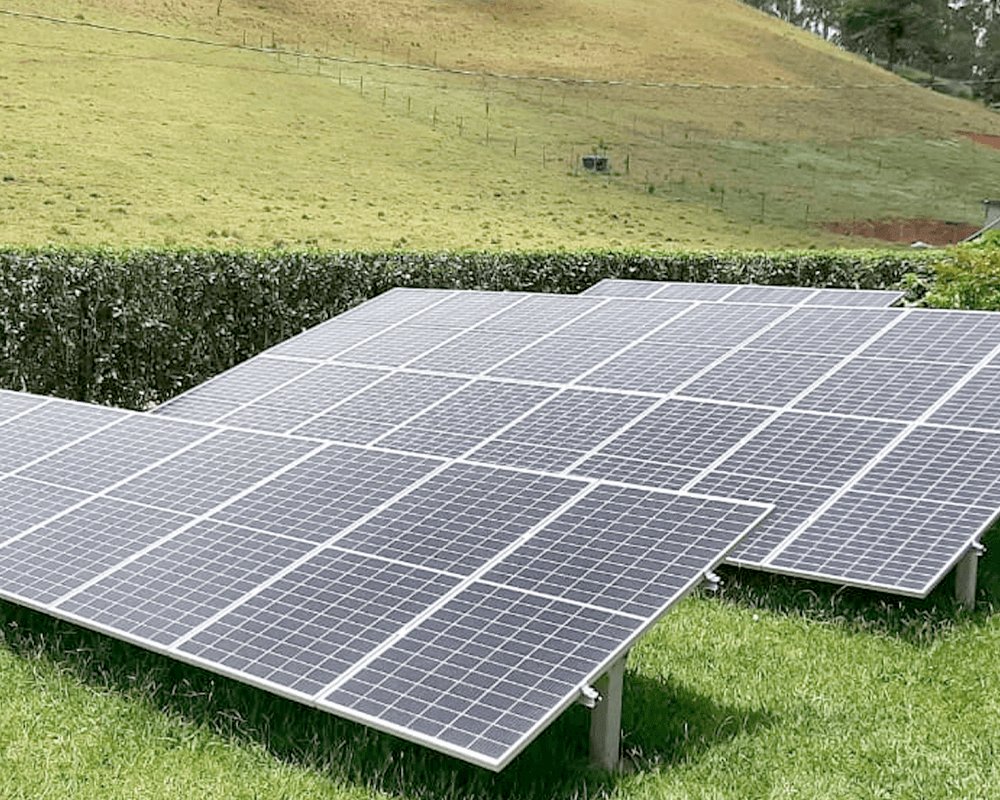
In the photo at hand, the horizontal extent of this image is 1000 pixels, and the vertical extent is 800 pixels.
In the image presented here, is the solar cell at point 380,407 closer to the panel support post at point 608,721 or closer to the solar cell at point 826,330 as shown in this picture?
the solar cell at point 826,330

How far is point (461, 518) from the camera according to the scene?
692cm

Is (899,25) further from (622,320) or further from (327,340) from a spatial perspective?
(327,340)

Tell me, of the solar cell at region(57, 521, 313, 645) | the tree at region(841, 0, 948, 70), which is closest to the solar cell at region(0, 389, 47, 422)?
the solar cell at region(57, 521, 313, 645)

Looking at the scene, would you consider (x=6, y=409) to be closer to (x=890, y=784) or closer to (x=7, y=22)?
(x=890, y=784)

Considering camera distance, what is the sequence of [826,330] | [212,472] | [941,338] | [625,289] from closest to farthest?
[212,472] → [941,338] → [826,330] → [625,289]

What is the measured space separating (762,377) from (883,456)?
1.72 m

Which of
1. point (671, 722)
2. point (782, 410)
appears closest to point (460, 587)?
point (671, 722)

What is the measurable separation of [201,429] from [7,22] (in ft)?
201

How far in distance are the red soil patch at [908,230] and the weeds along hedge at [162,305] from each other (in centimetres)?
4230

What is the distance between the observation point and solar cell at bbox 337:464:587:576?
21.3ft

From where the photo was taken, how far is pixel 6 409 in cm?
1015

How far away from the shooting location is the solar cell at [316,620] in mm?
5633

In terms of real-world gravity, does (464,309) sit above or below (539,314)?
below

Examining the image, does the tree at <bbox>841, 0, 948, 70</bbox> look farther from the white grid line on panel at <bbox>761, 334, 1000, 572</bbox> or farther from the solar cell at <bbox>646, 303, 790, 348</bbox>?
the white grid line on panel at <bbox>761, 334, 1000, 572</bbox>
